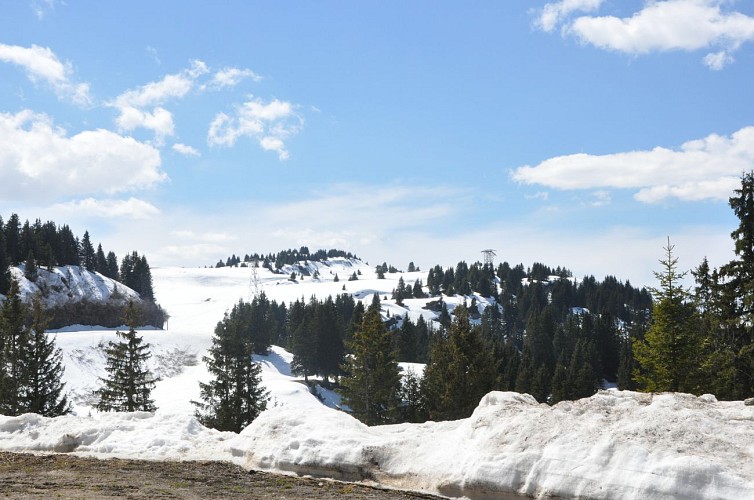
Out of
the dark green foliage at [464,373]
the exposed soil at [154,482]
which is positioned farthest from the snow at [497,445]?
the dark green foliage at [464,373]

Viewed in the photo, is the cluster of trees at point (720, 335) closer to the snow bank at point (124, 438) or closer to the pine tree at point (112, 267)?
the snow bank at point (124, 438)

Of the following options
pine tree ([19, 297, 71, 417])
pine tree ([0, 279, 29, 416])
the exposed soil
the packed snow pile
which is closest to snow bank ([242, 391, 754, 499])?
the packed snow pile

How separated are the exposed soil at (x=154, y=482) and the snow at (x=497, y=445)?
0.94m

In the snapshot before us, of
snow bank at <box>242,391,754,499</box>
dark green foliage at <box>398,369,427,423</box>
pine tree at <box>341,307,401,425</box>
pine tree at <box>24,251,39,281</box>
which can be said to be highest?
pine tree at <box>24,251,39,281</box>

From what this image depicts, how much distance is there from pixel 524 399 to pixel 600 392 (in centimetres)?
213

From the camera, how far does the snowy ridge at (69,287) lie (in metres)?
114

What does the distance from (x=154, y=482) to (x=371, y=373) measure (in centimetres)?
2834

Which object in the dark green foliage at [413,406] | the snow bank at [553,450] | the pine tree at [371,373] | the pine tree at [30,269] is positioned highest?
the pine tree at [30,269]

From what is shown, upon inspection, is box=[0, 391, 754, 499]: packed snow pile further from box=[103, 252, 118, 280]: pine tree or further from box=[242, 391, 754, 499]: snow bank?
box=[103, 252, 118, 280]: pine tree

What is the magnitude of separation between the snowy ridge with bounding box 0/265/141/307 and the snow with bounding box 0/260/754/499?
337 ft

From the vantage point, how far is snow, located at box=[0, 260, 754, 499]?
10.1 metres

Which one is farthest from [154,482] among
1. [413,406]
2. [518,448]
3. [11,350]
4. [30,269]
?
[30,269]

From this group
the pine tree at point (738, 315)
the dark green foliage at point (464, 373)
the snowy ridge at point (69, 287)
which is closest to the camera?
the pine tree at point (738, 315)

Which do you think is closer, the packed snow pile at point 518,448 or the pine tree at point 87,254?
the packed snow pile at point 518,448
